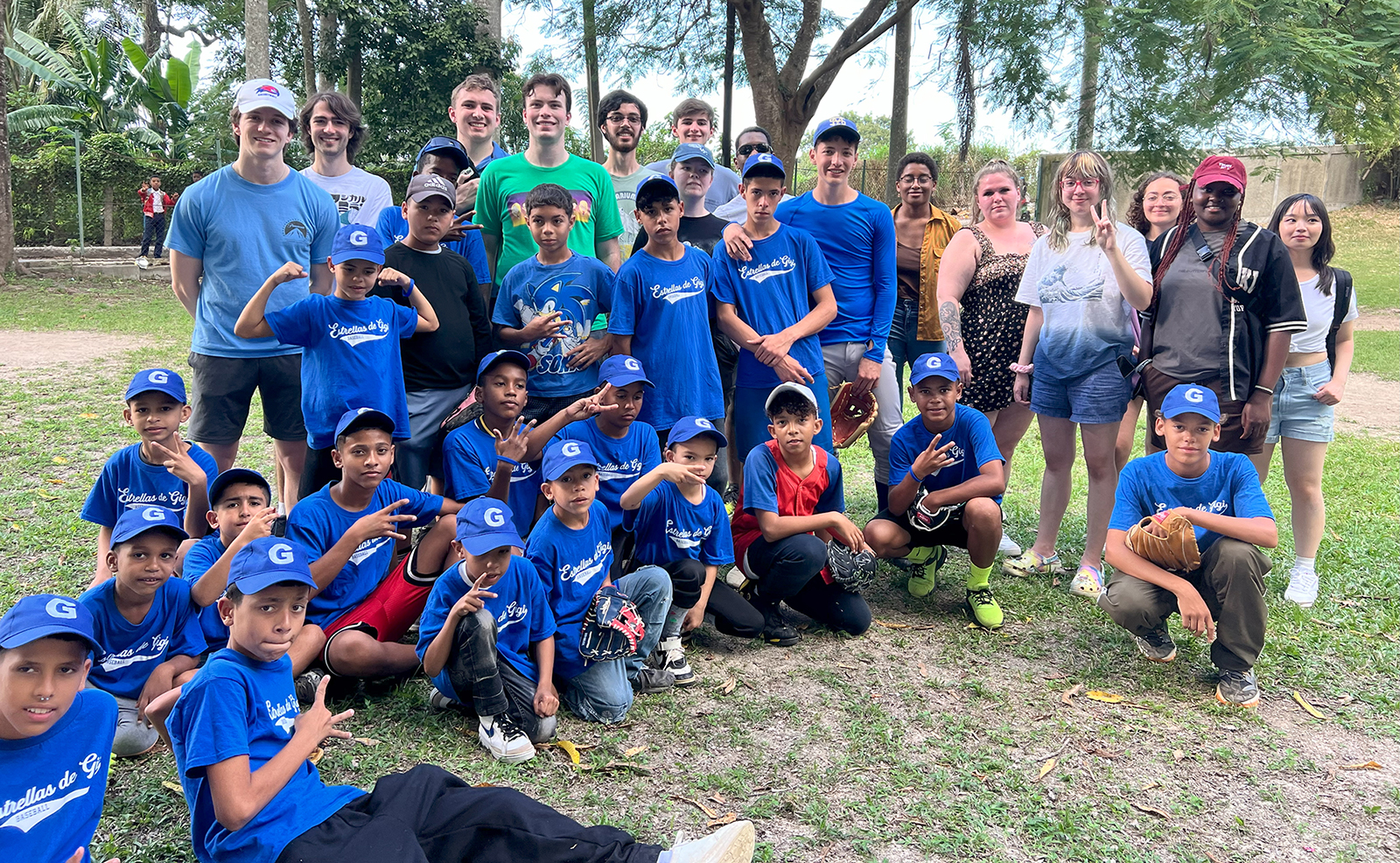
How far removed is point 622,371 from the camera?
4438mm

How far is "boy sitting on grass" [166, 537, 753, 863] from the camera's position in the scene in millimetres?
2516

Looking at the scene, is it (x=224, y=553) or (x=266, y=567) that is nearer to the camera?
(x=266, y=567)

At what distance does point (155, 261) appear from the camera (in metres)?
19.3

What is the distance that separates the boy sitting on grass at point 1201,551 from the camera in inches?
163

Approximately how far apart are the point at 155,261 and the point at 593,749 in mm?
19135

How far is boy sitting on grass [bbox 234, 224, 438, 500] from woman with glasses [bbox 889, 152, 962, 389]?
9.34 feet

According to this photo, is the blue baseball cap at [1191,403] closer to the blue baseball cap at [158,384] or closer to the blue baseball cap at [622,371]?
the blue baseball cap at [622,371]

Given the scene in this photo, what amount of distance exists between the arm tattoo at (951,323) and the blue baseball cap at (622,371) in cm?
193

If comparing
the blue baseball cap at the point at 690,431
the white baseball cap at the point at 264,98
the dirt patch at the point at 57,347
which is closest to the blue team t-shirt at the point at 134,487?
the white baseball cap at the point at 264,98

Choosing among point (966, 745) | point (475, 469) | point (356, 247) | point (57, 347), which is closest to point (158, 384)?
point (356, 247)

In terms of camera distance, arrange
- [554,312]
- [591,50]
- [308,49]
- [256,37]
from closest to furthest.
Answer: [554,312] → [591,50] → [256,37] → [308,49]

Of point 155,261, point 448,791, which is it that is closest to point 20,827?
point 448,791

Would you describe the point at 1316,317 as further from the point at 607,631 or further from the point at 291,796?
the point at 291,796

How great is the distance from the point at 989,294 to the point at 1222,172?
1.32m
